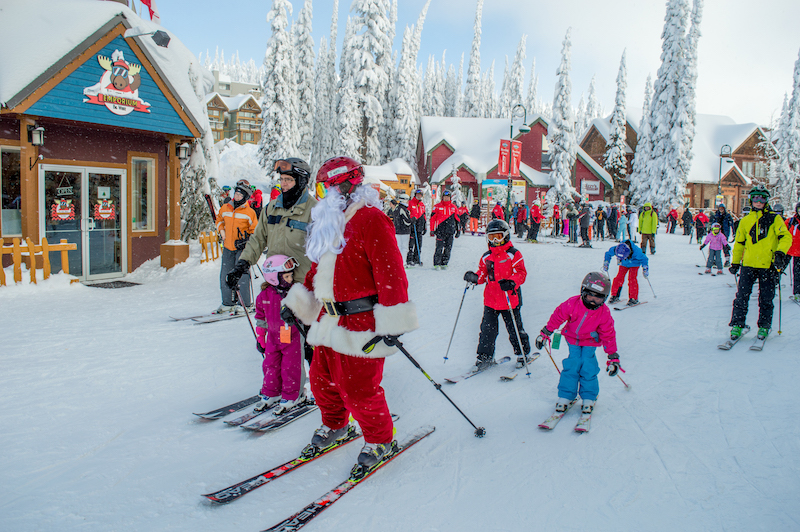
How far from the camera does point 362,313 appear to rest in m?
2.80

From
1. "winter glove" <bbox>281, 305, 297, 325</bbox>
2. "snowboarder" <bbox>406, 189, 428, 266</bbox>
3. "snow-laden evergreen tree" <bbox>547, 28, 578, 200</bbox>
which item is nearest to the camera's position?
"winter glove" <bbox>281, 305, 297, 325</bbox>

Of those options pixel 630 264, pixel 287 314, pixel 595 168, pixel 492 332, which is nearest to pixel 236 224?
pixel 492 332

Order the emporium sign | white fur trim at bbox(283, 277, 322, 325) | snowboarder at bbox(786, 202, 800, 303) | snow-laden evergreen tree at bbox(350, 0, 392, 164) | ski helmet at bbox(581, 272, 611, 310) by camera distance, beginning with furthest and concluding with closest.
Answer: snow-laden evergreen tree at bbox(350, 0, 392, 164)
the emporium sign
snowboarder at bbox(786, 202, 800, 303)
ski helmet at bbox(581, 272, 611, 310)
white fur trim at bbox(283, 277, 322, 325)

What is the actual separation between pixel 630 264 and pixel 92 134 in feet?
33.0

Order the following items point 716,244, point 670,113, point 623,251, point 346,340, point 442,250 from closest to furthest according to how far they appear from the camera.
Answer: point 346,340 → point 623,251 → point 716,244 → point 442,250 → point 670,113

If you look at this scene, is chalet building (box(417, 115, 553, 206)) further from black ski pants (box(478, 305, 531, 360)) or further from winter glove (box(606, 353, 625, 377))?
winter glove (box(606, 353, 625, 377))

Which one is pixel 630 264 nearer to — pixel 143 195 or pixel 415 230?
pixel 415 230

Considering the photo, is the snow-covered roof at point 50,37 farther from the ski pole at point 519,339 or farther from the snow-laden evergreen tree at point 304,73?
the snow-laden evergreen tree at point 304,73

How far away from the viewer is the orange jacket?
6586mm

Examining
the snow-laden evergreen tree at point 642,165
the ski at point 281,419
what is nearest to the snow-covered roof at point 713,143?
the snow-laden evergreen tree at point 642,165

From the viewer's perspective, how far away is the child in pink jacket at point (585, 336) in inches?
150

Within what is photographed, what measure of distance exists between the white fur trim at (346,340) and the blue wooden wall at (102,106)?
8.13 metres

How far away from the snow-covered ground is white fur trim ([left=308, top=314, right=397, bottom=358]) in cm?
77

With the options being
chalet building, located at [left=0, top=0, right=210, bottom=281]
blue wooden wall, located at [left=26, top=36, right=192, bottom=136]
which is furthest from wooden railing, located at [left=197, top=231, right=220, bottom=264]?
blue wooden wall, located at [left=26, top=36, right=192, bottom=136]
